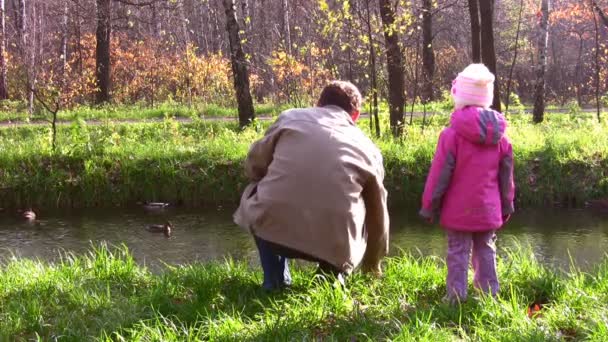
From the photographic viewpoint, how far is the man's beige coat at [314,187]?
12.0ft

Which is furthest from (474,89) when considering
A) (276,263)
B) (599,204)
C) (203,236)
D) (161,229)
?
(599,204)

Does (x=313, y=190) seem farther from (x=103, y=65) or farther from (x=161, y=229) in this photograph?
(x=103, y=65)

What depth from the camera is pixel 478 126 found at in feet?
11.4

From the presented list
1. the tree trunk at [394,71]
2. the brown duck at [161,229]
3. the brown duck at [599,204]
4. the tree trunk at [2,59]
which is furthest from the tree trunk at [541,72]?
the tree trunk at [2,59]

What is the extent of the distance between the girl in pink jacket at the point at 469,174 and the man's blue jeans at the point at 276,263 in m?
0.78

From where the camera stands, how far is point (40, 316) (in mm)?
3660

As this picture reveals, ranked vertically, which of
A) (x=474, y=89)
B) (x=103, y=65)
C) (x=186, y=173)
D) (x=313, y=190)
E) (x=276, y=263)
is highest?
(x=103, y=65)

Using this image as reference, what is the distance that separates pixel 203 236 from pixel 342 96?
4.13 meters

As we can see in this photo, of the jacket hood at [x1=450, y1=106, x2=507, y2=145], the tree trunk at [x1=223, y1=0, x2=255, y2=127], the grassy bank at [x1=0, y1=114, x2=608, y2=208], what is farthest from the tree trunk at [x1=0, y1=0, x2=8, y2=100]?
the jacket hood at [x1=450, y1=106, x2=507, y2=145]

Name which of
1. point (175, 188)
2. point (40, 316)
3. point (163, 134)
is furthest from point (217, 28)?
point (40, 316)

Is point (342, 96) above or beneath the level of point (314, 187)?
above

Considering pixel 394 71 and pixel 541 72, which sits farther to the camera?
pixel 541 72

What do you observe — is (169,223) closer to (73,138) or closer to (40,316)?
(73,138)

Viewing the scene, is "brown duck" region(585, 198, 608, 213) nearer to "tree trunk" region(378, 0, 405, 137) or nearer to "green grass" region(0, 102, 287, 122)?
"tree trunk" region(378, 0, 405, 137)
